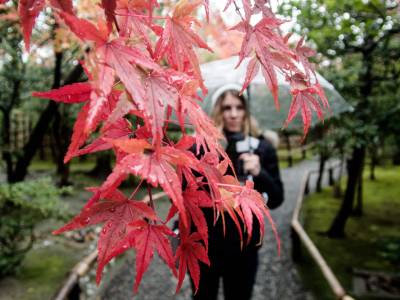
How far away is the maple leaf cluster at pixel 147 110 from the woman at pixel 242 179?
3.99 ft

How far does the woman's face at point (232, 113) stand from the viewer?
8.14 ft

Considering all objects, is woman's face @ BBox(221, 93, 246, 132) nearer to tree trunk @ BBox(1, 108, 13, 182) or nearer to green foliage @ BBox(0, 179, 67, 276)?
green foliage @ BBox(0, 179, 67, 276)

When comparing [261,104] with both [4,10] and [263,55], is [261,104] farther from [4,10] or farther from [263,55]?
[263,55]

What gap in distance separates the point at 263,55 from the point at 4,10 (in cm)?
305

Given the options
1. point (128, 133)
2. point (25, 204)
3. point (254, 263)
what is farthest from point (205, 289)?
point (25, 204)

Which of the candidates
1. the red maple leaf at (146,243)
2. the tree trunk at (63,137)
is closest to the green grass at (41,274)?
the red maple leaf at (146,243)

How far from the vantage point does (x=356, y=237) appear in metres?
6.80

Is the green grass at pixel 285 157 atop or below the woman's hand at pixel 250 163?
below

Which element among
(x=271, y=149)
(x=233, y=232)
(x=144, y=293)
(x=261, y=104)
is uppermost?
(x=261, y=104)

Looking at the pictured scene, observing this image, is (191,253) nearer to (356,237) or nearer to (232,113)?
(232,113)

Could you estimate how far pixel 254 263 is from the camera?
7.89 ft

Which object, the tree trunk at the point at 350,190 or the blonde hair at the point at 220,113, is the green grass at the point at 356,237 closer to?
the tree trunk at the point at 350,190

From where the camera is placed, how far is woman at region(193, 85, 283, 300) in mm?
2188

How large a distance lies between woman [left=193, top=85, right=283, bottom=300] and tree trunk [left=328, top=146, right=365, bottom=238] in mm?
3709
